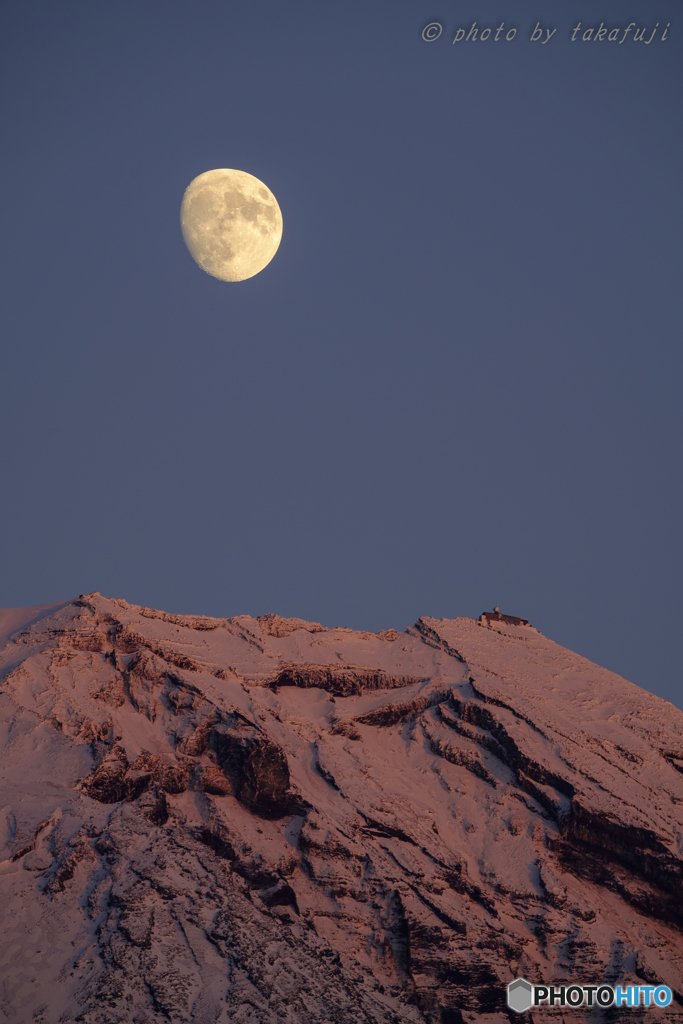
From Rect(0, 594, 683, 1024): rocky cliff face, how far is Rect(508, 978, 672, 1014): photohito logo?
631 millimetres

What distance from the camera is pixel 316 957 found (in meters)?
58.5

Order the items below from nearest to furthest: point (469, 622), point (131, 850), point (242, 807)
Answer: point (131, 850)
point (242, 807)
point (469, 622)

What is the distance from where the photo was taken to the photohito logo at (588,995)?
58688 mm

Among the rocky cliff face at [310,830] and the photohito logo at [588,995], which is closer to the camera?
the rocky cliff face at [310,830]

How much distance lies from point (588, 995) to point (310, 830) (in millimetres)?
22598

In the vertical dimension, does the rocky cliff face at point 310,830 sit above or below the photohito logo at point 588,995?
above

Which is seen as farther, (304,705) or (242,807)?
(304,705)

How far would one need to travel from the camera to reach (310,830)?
6706 centimetres

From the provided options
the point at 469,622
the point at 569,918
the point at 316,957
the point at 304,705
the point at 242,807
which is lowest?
the point at 316,957

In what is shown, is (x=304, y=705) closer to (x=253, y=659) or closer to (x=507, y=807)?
(x=253, y=659)

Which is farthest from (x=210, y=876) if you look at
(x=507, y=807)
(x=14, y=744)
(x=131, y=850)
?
(x=507, y=807)

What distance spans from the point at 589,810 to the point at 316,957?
25774mm

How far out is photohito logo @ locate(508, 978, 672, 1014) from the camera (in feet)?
193

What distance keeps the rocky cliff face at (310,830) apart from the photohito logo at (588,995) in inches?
24.8
